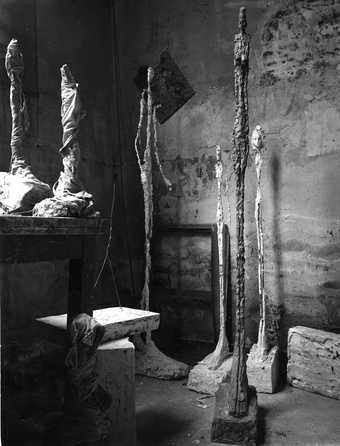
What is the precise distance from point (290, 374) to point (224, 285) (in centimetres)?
102

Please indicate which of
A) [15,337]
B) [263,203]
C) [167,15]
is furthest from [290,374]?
[167,15]

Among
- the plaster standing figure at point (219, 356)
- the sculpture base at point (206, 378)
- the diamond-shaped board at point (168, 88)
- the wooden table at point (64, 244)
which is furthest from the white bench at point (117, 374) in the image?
the diamond-shaped board at point (168, 88)

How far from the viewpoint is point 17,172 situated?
7.13 ft

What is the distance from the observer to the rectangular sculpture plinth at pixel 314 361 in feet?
10.8

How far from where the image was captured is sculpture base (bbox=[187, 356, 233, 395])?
346 cm

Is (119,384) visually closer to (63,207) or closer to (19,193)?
(63,207)

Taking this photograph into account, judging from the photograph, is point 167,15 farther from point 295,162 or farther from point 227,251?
point 227,251

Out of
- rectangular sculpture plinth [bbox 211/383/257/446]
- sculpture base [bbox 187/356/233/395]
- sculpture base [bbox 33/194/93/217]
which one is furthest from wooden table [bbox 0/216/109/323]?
sculpture base [bbox 187/356/233/395]

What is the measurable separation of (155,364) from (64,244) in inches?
86.8

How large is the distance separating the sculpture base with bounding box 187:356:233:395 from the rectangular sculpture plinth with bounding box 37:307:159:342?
109 cm

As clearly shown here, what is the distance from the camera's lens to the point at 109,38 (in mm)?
4711

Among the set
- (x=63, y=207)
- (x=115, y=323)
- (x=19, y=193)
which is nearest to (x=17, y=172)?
(x=19, y=193)

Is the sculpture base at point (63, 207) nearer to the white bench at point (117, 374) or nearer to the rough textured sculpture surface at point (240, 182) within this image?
the white bench at point (117, 374)

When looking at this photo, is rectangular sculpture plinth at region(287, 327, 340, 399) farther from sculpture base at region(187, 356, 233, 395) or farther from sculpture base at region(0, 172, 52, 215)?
sculpture base at region(0, 172, 52, 215)
